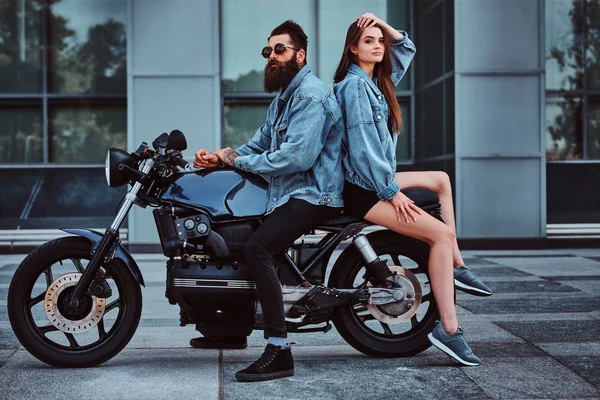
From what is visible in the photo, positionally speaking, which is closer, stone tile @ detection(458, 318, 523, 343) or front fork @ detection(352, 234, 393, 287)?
front fork @ detection(352, 234, 393, 287)

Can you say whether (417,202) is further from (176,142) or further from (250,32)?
(250,32)

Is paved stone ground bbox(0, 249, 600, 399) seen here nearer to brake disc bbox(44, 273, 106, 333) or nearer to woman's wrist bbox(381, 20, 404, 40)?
brake disc bbox(44, 273, 106, 333)

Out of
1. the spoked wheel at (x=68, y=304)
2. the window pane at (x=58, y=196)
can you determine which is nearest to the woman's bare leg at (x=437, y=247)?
the spoked wheel at (x=68, y=304)

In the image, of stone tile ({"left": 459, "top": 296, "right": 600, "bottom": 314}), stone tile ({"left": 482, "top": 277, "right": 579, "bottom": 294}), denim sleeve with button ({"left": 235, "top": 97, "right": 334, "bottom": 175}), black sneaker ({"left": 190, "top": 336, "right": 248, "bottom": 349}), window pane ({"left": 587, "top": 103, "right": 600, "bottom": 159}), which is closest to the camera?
denim sleeve with button ({"left": 235, "top": 97, "right": 334, "bottom": 175})

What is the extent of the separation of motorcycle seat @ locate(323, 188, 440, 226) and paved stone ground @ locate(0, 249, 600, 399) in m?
0.82

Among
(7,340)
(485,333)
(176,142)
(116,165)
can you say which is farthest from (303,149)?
(7,340)

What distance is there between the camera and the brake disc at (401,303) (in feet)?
16.4

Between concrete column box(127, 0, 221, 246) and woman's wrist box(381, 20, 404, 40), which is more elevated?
concrete column box(127, 0, 221, 246)

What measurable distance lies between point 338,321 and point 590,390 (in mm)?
1443

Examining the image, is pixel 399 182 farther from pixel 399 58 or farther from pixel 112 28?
pixel 112 28

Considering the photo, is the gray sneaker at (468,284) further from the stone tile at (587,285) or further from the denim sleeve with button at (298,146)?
the stone tile at (587,285)

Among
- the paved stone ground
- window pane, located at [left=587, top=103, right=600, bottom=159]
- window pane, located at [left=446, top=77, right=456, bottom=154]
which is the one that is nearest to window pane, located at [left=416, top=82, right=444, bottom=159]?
window pane, located at [left=446, top=77, right=456, bottom=154]

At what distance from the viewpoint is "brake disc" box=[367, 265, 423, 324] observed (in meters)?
4.99

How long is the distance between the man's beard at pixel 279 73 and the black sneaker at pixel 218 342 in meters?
1.55
